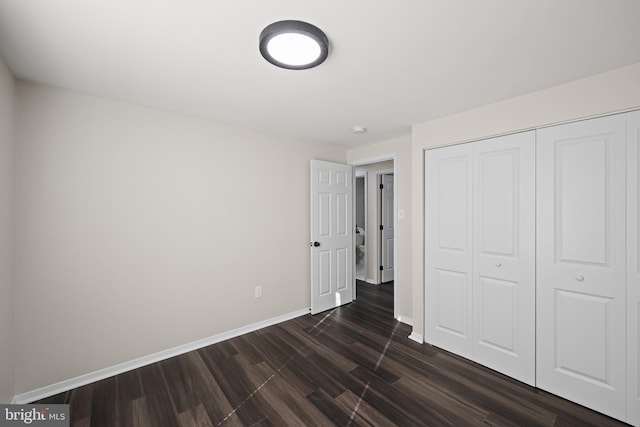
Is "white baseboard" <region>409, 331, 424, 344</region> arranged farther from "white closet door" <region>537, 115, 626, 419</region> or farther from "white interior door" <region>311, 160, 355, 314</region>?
"white interior door" <region>311, 160, 355, 314</region>

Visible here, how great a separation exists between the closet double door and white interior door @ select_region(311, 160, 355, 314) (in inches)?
54.3

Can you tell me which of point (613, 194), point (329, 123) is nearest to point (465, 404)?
Answer: point (613, 194)

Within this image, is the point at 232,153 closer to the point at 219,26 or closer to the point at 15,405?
the point at 219,26

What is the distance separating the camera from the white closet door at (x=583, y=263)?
1.81 metres

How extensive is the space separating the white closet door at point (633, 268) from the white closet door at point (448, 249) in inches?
39.3

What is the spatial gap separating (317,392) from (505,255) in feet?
6.45

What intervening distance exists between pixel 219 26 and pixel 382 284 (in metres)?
4.71

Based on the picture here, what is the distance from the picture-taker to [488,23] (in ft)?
4.47

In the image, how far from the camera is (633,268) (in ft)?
5.78

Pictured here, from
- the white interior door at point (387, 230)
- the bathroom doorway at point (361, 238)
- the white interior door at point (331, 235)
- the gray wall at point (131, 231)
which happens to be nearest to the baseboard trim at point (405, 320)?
the white interior door at point (331, 235)

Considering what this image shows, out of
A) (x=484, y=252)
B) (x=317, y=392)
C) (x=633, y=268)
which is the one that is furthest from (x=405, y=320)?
(x=633, y=268)

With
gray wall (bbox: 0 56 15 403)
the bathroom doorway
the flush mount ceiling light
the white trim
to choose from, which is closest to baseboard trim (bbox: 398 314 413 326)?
the white trim

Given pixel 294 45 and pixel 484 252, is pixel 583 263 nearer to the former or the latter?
pixel 484 252

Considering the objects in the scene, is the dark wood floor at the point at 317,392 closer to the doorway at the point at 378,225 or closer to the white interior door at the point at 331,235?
the white interior door at the point at 331,235
